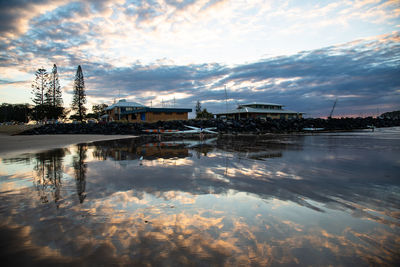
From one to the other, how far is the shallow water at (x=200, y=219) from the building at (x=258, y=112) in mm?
66261

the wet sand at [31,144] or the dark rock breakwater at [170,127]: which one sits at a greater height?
the dark rock breakwater at [170,127]

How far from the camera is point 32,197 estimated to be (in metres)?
5.54

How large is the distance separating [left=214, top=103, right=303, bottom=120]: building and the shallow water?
217 ft

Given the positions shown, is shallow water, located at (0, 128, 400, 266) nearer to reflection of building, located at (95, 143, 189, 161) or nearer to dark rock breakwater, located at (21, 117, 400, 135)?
reflection of building, located at (95, 143, 189, 161)

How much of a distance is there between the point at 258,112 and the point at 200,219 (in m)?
73.0

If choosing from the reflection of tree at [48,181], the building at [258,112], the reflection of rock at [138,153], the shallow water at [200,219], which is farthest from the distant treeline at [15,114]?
the shallow water at [200,219]

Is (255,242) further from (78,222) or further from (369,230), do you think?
(78,222)

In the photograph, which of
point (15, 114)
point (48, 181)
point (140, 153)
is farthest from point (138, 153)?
point (15, 114)

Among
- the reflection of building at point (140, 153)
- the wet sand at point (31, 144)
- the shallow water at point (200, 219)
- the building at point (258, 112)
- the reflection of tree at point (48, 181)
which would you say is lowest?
the shallow water at point (200, 219)

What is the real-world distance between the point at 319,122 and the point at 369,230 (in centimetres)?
7774

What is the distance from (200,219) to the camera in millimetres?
4320

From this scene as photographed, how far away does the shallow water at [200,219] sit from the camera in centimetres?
308

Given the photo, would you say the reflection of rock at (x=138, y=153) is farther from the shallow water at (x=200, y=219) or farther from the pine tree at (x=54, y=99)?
the pine tree at (x=54, y=99)

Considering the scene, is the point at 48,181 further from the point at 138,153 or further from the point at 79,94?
the point at 79,94
